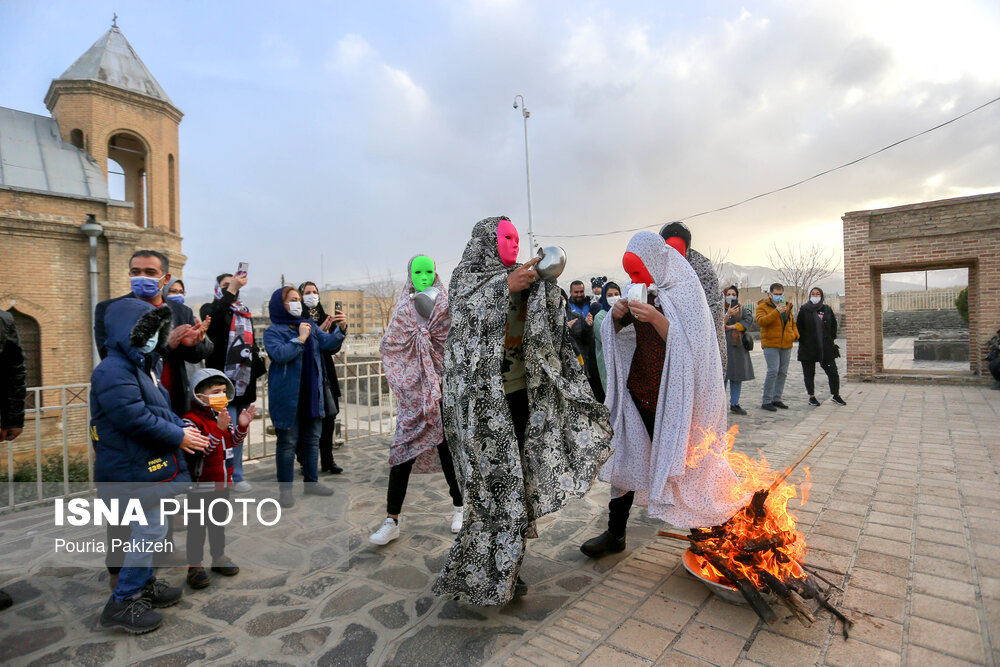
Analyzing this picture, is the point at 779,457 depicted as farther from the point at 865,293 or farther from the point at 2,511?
Result: the point at 865,293

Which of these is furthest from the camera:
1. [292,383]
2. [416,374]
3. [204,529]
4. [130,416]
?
[292,383]

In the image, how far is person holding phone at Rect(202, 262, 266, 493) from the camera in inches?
183

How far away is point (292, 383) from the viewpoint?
4.43 meters

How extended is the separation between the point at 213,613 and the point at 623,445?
2438mm

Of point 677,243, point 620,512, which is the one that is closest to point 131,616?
point 620,512

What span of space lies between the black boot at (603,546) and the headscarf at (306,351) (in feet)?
8.68

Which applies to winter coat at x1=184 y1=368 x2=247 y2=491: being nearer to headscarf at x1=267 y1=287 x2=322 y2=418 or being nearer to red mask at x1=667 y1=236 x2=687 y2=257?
headscarf at x1=267 y1=287 x2=322 y2=418

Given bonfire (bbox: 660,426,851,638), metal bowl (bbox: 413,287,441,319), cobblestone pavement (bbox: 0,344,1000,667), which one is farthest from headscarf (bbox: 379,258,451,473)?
bonfire (bbox: 660,426,851,638)

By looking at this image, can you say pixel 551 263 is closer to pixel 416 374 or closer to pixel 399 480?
pixel 416 374

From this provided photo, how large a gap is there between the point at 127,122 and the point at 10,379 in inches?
907

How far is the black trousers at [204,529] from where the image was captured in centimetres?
308

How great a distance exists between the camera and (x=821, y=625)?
7.88ft

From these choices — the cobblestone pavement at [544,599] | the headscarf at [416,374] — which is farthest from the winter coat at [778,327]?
the headscarf at [416,374]

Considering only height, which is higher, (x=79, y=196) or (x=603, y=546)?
(x=79, y=196)
